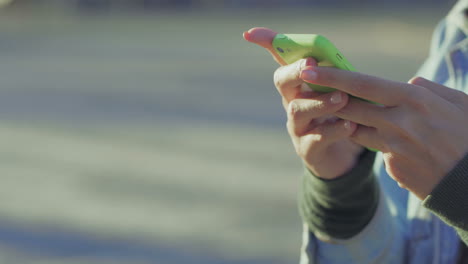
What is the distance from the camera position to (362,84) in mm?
1100

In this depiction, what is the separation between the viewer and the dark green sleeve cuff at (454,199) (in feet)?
3.65

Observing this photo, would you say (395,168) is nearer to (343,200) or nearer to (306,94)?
(306,94)

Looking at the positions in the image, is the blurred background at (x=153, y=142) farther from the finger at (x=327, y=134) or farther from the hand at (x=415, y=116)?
the hand at (x=415, y=116)

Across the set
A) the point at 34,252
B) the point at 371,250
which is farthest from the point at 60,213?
the point at 371,250

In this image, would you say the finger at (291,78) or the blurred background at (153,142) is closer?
the finger at (291,78)

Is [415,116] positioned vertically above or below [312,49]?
below

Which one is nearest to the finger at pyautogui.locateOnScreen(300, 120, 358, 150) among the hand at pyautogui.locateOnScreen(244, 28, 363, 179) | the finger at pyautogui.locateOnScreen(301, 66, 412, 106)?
the hand at pyautogui.locateOnScreen(244, 28, 363, 179)

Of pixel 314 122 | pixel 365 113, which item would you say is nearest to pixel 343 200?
pixel 314 122

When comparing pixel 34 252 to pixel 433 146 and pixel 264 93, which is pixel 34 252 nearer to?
pixel 433 146

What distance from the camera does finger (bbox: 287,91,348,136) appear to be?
3.77 feet

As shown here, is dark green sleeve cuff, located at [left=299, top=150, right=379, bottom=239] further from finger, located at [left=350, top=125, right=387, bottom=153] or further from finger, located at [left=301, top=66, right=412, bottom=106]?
finger, located at [left=301, top=66, right=412, bottom=106]

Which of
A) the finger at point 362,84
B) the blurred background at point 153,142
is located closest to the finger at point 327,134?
the finger at point 362,84

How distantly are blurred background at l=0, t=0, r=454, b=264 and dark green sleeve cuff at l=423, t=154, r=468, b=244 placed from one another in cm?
229

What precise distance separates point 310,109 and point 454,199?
0.27 meters
